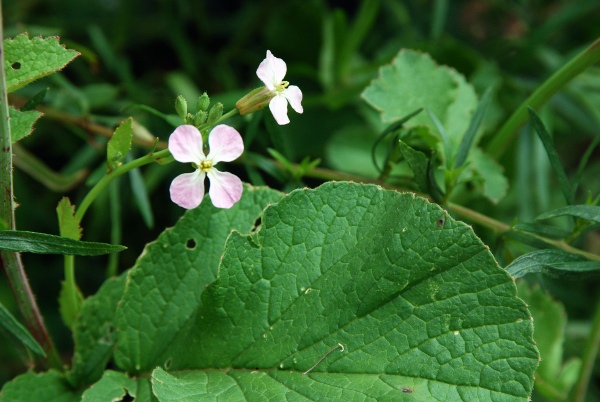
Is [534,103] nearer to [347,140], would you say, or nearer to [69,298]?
[347,140]

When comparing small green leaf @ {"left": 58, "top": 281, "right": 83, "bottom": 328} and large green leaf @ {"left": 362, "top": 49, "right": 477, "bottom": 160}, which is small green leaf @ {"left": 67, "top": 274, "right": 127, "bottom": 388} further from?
large green leaf @ {"left": 362, "top": 49, "right": 477, "bottom": 160}

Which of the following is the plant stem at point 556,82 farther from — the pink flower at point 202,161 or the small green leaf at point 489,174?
the pink flower at point 202,161

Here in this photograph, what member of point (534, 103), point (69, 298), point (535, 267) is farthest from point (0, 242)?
point (534, 103)

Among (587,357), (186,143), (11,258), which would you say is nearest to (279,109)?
(186,143)

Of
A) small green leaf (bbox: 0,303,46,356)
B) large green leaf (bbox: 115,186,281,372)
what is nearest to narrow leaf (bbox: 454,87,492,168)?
large green leaf (bbox: 115,186,281,372)

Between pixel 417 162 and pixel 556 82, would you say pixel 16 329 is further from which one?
pixel 556 82

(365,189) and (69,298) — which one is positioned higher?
(365,189)
